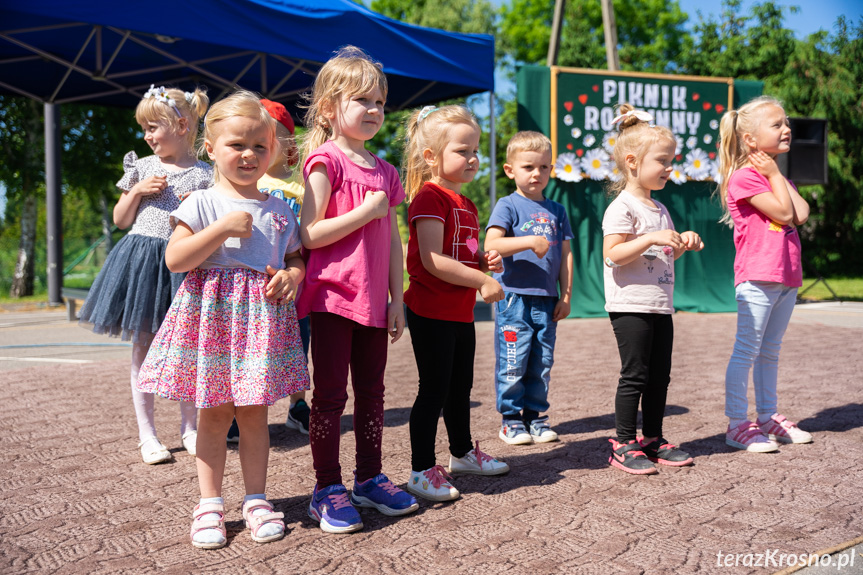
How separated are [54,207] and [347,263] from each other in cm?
939

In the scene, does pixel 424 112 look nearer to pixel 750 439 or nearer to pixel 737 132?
pixel 737 132

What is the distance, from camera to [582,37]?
27.4 m

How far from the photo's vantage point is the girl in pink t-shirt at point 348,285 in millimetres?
2365

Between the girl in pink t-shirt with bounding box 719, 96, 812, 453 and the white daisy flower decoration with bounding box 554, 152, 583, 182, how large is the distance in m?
5.90

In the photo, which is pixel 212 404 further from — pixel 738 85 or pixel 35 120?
pixel 35 120

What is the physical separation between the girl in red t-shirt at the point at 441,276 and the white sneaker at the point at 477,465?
229mm

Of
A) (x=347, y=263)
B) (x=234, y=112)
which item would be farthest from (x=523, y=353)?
(x=234, y=112)

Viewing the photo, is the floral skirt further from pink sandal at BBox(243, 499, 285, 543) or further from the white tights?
the white tights

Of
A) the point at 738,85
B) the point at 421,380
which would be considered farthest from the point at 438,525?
the point at 738,85

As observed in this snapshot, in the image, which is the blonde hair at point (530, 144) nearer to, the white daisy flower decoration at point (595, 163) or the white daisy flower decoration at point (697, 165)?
the white daisy flower decoration at point (595, 163)

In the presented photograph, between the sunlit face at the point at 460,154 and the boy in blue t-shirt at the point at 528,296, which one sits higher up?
the sunlit face at the point at 460,154

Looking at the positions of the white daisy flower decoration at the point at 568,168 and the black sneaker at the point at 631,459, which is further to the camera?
the white daisy flower decoration at the point at 568,168

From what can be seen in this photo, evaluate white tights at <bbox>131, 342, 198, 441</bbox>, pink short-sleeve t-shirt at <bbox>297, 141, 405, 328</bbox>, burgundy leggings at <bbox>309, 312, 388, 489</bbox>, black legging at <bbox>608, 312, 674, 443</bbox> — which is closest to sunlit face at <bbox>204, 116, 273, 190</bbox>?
pink short-sleeve t-shirt at <bbox>297, 141, 405, 328</bbox>

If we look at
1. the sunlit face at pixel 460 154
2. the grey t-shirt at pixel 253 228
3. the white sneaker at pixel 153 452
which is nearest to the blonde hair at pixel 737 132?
the sunlit face at pixel 460 154
